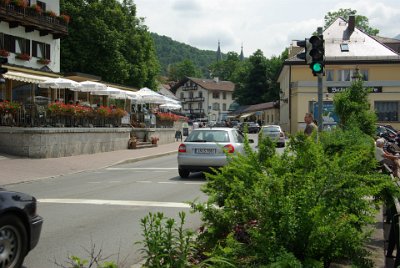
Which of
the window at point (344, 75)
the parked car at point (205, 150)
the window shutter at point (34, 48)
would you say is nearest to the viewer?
the parked car at point (205, 150)

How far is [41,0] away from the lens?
127 feet

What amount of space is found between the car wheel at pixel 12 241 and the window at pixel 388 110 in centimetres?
4716

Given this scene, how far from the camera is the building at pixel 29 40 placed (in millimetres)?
31173

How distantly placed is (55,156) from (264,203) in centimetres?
1856

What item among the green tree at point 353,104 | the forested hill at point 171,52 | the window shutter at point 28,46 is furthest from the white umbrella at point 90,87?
the forested hill at point 171,52

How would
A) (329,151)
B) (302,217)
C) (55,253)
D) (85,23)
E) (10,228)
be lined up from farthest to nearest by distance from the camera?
1. (85,23)
2. (329,151)
3. (55,253)
4. (10,228)
5. (302,217)

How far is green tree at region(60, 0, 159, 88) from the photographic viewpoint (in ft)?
156

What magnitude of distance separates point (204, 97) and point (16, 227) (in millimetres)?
114680

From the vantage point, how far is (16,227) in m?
5.23

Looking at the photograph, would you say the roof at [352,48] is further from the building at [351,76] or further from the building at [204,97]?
the building at [204,97]

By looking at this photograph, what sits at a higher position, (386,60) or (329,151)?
(386,60)

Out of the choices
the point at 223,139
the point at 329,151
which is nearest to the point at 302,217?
the point at 329,151

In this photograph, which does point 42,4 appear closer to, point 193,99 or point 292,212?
point 292,212

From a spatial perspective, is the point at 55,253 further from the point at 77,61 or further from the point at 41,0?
the point at 77,61
